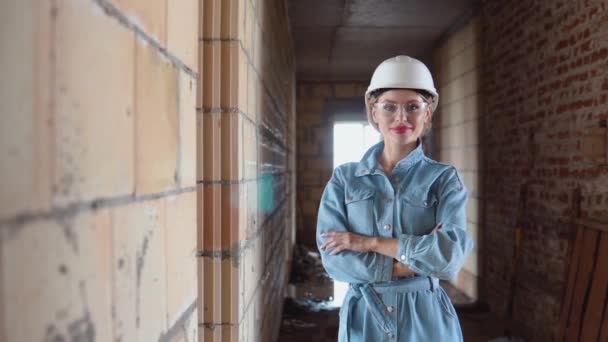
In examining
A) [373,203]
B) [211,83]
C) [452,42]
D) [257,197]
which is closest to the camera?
[211,83]

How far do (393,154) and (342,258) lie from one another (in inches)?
18.1

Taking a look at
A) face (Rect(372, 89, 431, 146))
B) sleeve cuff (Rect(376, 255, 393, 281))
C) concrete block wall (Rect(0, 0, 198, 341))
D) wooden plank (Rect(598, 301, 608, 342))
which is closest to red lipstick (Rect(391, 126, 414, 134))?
face (Rect(372, 89, 431, 146))

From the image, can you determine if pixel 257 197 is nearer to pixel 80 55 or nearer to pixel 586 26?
pixel 80 55

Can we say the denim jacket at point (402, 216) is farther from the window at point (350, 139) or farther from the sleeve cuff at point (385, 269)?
the window at point (350, 139)

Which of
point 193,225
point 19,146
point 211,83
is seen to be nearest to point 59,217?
point 19,146

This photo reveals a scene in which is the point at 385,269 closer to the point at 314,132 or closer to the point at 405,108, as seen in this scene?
the point at 405,108

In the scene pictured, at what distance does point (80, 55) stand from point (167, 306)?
1.65 ft

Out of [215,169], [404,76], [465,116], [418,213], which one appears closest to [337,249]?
Answer: [418,213]

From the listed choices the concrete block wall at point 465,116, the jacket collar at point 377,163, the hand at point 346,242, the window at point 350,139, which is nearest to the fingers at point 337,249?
the hand at point 346,242

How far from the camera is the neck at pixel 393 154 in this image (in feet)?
6.12

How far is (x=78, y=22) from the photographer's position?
1.76 feet

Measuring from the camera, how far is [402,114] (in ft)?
5.91

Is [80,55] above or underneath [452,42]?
underneath

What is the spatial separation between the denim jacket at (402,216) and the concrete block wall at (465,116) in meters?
3.80
